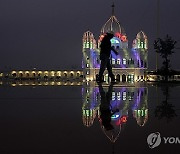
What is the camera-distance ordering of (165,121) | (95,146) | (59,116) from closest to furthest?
(95,146), (165,121), (59,116)

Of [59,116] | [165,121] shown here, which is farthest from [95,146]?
[59,116]

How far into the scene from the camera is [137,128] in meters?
2.13

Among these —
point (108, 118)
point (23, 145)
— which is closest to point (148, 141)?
point (23, 145)

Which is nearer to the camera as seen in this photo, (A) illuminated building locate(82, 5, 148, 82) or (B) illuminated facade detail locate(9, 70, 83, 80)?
(A) illuminated building locate(82, 5, 148, 82)

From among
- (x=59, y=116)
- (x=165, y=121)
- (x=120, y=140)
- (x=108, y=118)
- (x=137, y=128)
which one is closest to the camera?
(x=120, y=140)

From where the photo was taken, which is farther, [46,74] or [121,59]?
[46,74]

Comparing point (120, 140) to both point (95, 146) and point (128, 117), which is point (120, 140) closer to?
point (95, 146)

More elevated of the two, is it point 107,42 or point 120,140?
point 107,42

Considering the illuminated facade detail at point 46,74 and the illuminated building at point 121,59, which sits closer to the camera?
the illuminated building at point 121,59

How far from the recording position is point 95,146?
5.41 feet

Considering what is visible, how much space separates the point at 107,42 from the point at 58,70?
5929cm

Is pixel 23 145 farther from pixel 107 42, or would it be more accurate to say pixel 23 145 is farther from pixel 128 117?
pixel 107 42

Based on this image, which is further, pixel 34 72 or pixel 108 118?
pixel 34 72

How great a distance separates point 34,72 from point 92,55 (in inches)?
1164
